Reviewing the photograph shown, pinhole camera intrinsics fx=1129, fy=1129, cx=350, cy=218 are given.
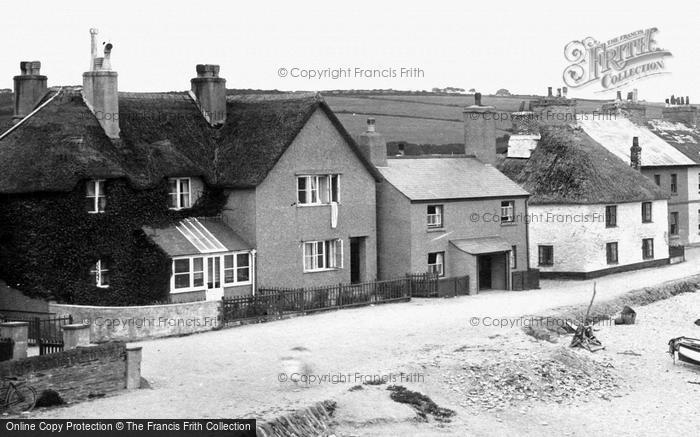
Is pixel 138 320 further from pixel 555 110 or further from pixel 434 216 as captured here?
pixel 555 110

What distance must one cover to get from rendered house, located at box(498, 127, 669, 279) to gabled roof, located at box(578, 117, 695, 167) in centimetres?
530

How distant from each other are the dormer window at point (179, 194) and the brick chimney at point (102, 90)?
2997mm

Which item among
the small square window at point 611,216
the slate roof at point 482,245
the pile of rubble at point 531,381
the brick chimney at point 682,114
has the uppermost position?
the brick chimney at point 682,114

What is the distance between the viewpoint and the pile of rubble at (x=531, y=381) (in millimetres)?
32094

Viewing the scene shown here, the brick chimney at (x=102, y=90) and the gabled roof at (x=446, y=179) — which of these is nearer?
the brick chimney at (x=102, y=90)

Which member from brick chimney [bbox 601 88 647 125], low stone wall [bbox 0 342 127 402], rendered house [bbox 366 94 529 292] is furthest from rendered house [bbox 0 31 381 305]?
brick chimney [bbox 601 88 647 125]

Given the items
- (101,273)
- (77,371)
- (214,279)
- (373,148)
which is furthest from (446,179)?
(77,371)

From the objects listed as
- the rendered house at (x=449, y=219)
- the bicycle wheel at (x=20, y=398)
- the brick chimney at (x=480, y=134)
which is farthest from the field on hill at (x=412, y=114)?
the bicycle wheel at (x=20, y=398)

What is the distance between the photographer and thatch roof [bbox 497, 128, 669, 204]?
57031mm

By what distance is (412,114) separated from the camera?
94.1 metres

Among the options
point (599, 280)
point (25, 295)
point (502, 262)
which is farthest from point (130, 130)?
point (599, 280)

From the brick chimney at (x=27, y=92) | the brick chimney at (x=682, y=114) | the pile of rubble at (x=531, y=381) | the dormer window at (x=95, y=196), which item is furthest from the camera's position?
the brick chimney at (x=682, y=114)

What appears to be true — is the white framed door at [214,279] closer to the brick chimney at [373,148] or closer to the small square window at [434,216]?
the brick chimney at [373,148]

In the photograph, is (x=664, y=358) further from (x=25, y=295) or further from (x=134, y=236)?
(x=25, y=295)
